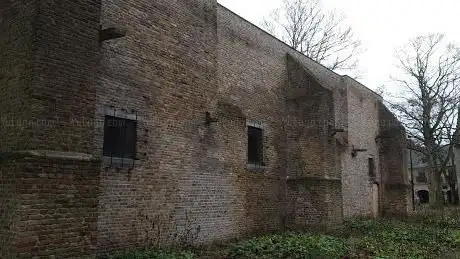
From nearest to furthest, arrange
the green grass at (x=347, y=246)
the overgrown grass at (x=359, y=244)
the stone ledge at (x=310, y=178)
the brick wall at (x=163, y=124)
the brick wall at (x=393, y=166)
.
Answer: the brick wall at (x=163, y=124)
the green grass at (x=347, y=246)
the overgrown grass at (x=359, y=244)
the stone ledge at (x=310, y=178)
the brick wall at (x=393, y=166)

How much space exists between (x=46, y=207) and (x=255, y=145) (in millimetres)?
8761

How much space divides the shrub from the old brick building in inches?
58.7

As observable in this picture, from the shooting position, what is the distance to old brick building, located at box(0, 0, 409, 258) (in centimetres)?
634

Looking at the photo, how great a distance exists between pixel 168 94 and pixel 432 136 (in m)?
26.7

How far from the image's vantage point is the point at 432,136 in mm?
31141

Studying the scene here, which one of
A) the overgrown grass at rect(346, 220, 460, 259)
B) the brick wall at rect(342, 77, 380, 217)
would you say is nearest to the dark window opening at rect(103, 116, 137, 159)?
the overgrown grass at rect(346, 220, 460, 259)

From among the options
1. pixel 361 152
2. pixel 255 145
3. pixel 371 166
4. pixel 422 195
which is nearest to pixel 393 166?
pixel 371 166

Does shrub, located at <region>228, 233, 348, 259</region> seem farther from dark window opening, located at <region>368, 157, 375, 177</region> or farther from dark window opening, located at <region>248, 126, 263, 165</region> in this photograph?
dark window opening, located at <region>368, 157, 375, 177</region>

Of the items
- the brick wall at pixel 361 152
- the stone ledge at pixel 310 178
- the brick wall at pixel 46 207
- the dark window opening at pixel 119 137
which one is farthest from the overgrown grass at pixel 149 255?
the brick wall at pixel 361 152

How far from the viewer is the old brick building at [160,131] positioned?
6.34 meters

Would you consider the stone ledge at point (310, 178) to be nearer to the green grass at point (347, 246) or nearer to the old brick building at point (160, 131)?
the old brick building at point (160, 131)

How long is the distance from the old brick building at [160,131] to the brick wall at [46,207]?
2 centimetres

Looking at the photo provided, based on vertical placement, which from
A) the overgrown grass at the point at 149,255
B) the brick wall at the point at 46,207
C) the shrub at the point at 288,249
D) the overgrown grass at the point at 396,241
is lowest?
the overgrown grass at the point at 396,241

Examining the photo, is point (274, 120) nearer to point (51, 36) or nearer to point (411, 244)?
point (411, 244)
